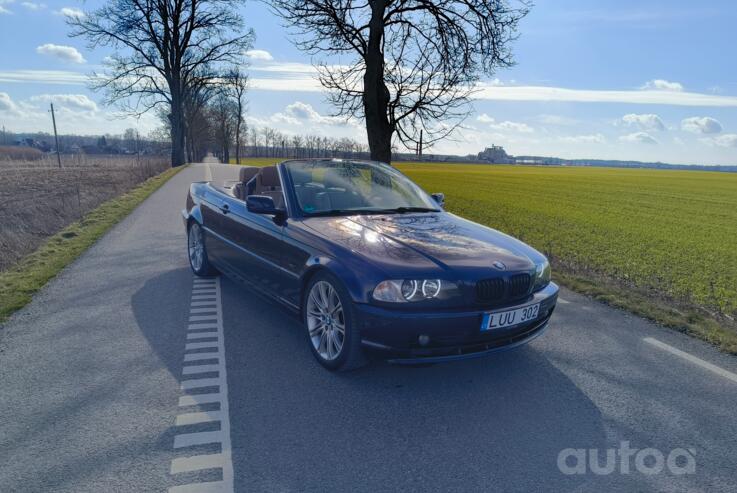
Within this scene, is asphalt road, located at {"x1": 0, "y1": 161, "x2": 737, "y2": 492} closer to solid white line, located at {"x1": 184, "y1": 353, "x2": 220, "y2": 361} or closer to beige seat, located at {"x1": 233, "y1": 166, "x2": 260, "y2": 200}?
solid white line, located at {"x1": 184, "y1": 353, "x2": 220, "y2": 361}

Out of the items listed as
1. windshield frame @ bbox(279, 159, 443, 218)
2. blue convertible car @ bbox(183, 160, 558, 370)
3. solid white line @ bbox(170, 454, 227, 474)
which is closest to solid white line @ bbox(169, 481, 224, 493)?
solid white line @ bbox(170, 454, 227, 474)

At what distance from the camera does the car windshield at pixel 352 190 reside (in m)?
4.32

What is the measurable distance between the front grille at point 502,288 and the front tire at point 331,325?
885mm

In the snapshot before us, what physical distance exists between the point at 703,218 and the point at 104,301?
22929 millimetres

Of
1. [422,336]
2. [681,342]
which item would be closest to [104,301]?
[422,336]

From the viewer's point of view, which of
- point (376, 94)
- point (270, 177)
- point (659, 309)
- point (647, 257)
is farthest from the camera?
point (376, 94)

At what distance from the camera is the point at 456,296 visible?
10.2 ft

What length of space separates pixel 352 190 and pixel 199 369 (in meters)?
2.15

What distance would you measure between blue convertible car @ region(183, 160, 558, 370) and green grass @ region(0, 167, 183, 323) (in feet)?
7.58

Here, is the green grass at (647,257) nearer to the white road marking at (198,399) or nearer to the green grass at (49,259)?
the white road marking at (198,399)

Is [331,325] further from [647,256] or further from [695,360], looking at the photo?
[647,256]

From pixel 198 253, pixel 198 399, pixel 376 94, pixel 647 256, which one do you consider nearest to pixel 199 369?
pixel 198 399

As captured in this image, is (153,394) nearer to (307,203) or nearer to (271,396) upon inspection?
(271,396)

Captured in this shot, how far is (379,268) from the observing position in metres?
3.12
